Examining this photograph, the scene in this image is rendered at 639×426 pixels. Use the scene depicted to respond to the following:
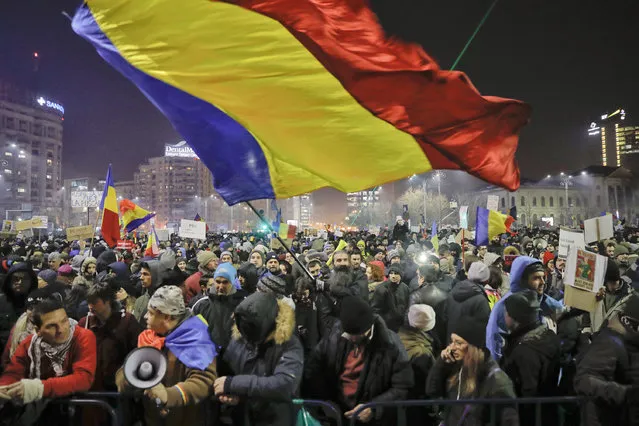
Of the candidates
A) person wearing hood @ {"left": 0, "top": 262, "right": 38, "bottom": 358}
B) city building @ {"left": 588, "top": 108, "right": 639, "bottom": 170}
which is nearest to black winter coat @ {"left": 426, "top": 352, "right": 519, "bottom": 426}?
person wearing hood @ {"left": 0, "top": 262, "right": 38, "bottom": 358}

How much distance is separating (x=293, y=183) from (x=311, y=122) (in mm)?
1058

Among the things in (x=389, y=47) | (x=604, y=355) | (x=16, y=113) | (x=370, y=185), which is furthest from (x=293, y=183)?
(x=16, y=113)

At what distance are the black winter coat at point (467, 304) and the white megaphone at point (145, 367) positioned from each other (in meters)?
3.54

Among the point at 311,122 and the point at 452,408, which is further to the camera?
the point at 311,122

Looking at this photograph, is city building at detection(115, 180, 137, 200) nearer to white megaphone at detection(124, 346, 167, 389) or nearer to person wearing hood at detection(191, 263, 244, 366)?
person wearing hood at detection(191, 263, 244, 366)

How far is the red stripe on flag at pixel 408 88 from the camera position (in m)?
4.29

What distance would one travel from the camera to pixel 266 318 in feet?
12.7

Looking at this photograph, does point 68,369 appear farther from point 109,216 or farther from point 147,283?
point 109,216

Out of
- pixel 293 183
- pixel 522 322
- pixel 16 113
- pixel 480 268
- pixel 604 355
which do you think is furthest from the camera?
pixel 16 113

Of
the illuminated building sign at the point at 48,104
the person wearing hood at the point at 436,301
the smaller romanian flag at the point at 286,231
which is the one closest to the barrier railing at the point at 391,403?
the person wearing hood at the point at 436,301

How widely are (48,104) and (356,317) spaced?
15807 cm

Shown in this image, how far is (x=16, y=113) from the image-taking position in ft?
391

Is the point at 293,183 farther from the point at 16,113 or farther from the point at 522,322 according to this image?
the point at 16,113

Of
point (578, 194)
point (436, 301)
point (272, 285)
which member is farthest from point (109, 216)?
point (578, 194)
